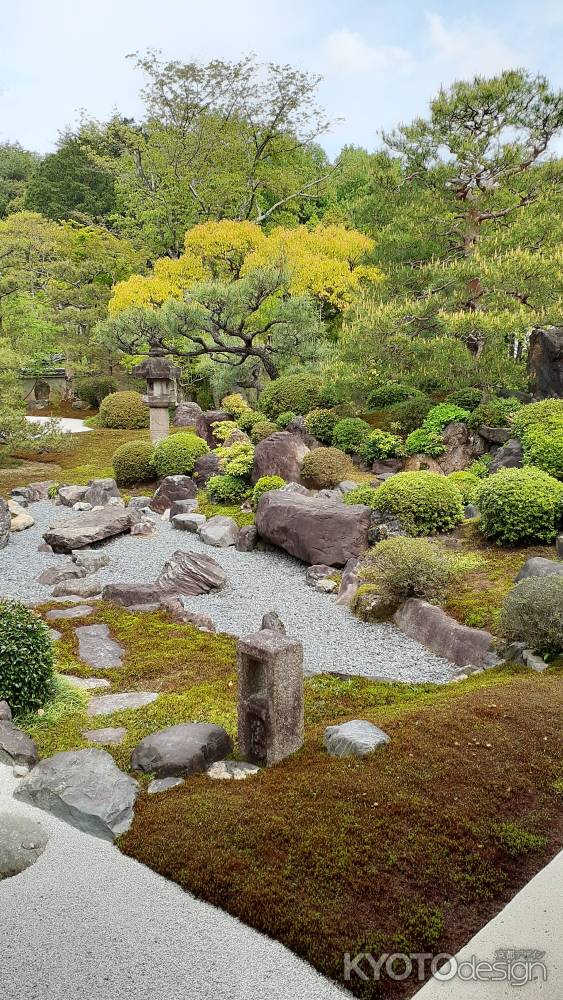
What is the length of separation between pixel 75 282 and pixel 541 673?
31285 millimetres

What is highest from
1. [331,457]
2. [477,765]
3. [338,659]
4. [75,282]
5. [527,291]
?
[75,282]

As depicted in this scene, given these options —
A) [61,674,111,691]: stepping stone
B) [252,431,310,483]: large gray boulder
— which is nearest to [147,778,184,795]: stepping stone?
[61,674,111,691]: stepping stone

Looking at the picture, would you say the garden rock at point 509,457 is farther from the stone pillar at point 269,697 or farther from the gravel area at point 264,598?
the stone pillar at point 269,697

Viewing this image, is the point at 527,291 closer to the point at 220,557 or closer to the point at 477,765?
the point at 220,557

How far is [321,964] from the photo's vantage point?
3.29 meters

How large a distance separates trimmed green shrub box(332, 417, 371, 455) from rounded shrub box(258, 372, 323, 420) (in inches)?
83.8

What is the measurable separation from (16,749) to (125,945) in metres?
2.34

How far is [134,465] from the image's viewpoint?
17375mm

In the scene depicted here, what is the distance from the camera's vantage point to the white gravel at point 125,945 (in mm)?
3174

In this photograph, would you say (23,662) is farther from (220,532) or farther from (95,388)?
(95,388)

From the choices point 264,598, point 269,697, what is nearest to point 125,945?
point 269,697

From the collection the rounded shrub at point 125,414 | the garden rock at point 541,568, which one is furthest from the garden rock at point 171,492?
the rounded shrub at point 125,414

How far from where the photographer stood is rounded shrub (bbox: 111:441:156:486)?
1741 cm

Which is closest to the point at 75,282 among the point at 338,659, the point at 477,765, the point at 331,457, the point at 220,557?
the point at 331,457
